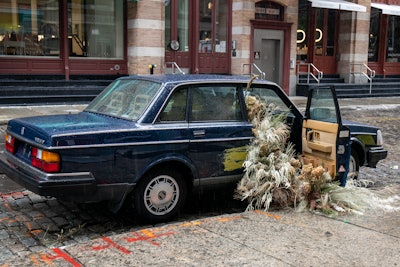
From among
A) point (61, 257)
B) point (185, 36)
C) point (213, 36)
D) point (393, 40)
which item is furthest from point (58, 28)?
point (393, 40)

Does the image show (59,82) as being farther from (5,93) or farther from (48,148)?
(48,148)

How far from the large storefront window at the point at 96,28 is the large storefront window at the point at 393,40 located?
1555 cm

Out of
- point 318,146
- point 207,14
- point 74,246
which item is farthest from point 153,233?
point 207,14

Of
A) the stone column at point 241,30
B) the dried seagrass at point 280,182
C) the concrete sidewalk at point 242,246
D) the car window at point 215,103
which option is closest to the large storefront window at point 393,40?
the stone column at point 241,30

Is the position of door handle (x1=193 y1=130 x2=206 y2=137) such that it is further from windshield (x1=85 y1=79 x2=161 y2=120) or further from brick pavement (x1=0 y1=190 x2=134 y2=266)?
brick pavement (x1=0 y1=190 x2=134 y2=266)

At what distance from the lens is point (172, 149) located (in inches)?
212

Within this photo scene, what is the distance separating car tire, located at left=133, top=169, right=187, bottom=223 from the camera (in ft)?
17.4

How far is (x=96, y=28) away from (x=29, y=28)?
94.0 inches

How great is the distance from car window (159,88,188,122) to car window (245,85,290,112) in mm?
927

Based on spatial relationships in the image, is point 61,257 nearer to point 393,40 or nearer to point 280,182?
point 280,182

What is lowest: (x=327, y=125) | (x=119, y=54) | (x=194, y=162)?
(x=194, y=162)

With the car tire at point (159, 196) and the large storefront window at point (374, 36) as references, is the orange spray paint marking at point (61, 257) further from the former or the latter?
the large storefront window at point (374, 36)

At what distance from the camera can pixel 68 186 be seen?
4.80m

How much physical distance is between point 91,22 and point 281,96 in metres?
12.8
